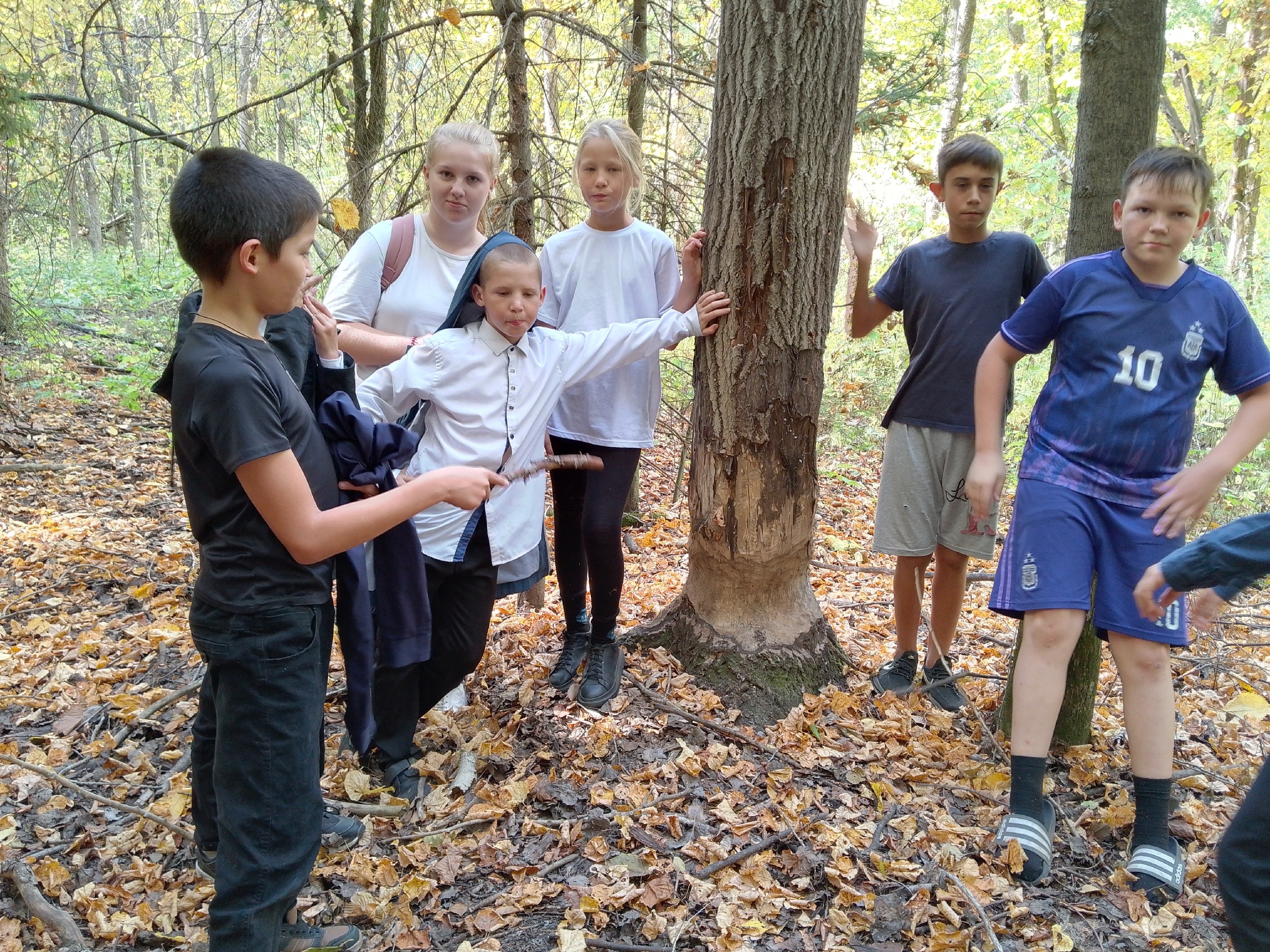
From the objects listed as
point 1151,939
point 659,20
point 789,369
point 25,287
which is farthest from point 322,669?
point 25,287

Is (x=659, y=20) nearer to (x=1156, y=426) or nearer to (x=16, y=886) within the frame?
(x=1156, y=426)

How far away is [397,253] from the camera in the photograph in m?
3.21

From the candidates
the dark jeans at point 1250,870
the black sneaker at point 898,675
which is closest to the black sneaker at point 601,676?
the black sneaker at point 898,675

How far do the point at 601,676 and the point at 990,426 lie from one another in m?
1.81

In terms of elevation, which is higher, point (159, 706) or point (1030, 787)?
point (1030, 787)

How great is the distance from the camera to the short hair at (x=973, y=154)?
321 centimetres

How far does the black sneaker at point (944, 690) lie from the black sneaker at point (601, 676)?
1.35 meters

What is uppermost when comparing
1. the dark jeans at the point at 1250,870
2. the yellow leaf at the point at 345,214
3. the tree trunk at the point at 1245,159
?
the tree trunk at the point at 1245,159

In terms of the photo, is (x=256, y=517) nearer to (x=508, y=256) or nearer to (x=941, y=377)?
(x=508, y=256)

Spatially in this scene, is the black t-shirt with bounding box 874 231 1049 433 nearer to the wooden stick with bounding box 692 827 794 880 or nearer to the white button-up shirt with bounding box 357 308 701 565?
the white button-up shirt with bounding box 357 308 701 565

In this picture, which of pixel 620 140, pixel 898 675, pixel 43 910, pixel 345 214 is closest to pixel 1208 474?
pixel 898 675

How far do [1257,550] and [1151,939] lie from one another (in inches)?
49.1

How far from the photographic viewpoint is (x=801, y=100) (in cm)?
305

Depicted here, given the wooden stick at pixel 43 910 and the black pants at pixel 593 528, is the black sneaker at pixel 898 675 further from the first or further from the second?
the wooden stick at pixel 43 910
